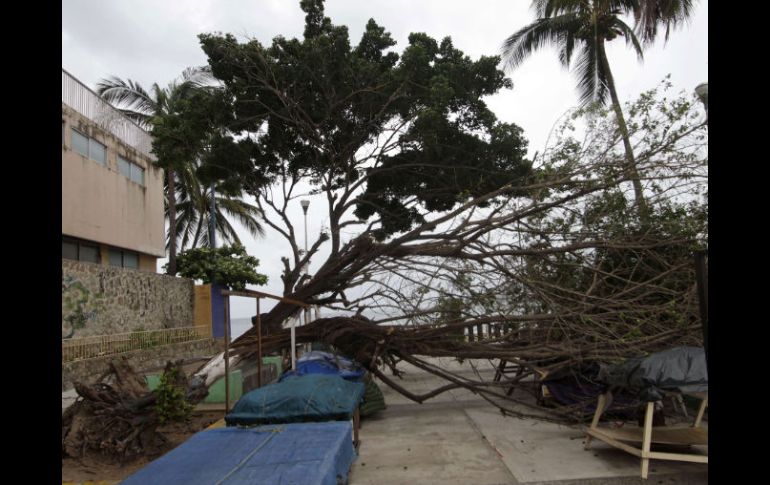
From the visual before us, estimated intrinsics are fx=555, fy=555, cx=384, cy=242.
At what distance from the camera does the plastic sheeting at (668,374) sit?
18.0ft

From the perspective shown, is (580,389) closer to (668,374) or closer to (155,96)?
(668,374)

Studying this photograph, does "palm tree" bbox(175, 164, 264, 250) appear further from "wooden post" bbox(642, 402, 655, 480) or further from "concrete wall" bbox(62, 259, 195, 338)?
"wooden post" bbox(642, 402, 655, 480)

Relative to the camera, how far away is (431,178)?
1188 cm

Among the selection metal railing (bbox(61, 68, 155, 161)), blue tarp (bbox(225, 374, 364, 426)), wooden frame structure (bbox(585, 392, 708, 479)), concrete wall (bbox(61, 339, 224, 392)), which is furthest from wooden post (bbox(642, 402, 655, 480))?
metal railing (bbox(61, 68, 155, 161))

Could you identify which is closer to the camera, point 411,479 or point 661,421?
point 411,479

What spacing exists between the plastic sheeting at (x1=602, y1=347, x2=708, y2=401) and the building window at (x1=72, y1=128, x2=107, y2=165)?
602 inches

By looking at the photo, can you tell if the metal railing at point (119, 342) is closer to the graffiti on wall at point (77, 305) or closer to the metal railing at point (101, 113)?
the graffiti on wall at point (77, 305)

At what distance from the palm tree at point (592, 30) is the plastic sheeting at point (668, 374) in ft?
36.2

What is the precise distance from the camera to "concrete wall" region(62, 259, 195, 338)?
522 inches

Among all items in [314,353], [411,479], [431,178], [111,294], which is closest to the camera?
[411,479]

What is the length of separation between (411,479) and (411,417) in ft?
11.0
